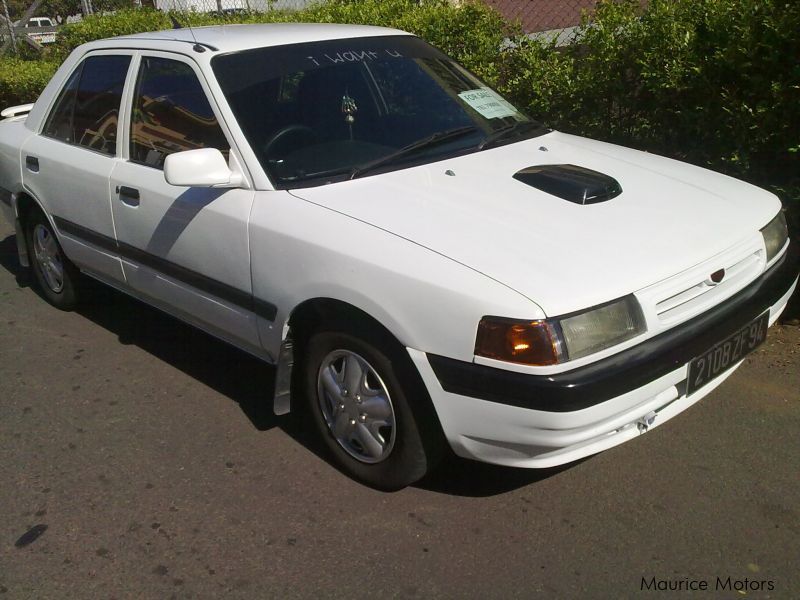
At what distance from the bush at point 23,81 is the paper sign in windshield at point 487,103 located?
8.73 metres

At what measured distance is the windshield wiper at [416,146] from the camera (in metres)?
3.61

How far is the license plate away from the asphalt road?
0.51 m

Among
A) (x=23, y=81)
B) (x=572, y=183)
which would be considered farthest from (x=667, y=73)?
(x=23, y=81)

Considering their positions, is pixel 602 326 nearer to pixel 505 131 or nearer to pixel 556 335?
pixel 556 335

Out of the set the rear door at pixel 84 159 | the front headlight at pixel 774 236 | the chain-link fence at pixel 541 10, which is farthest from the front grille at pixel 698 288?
the chain-link fence at pixel 541 10

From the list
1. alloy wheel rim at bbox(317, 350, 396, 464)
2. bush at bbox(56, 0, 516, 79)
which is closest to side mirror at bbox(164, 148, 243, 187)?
alloy wheel rim at bbox(317, 350, 396, 464)

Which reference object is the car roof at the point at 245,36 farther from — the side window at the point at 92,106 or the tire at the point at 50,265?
the tire at the point at 50,265

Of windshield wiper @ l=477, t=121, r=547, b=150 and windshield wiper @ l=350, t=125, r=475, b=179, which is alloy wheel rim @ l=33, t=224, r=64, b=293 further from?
windshield wiper @ l=477, t=121, r=547, b=150

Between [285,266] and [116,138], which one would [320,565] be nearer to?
[285,266]

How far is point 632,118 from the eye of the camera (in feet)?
17.6

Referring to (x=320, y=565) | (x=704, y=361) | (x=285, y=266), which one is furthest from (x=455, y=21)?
(x=320, y=565)

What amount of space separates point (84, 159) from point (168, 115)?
0.78 meters

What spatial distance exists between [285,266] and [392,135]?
89 centimetres

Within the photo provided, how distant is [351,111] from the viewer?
3912 mm
